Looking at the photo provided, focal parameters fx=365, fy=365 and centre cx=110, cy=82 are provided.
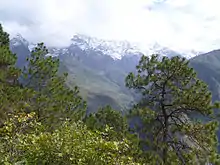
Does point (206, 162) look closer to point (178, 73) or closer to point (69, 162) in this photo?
point (178, 73)

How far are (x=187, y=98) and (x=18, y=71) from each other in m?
19.2

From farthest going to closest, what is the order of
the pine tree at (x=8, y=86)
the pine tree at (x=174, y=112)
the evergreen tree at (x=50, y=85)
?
the evergreen tree at (x=50, y=85) < the pine tree at (x=8, y=86) < the pine tree at (x=174, y=112)

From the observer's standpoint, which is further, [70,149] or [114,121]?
[114,121]

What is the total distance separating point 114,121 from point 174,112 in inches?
301

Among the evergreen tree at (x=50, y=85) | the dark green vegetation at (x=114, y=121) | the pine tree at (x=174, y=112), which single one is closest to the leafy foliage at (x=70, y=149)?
the dark green vegetation at (x=114, y=121)

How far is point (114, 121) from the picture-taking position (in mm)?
33156

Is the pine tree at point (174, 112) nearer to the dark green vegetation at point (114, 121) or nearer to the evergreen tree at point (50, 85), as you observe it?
the dark green vegetation at point (114, 121)

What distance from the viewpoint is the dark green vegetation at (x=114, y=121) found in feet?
46.1

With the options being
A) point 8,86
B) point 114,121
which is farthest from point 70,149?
point 8,86

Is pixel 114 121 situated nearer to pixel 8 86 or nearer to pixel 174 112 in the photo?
pixel 174 112

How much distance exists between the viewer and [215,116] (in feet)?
85.4

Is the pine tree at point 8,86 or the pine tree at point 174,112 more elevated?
the pine tree at point 8,86

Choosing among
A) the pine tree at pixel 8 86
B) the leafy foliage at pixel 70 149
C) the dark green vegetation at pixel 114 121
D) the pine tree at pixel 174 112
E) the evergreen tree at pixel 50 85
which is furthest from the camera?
the evergreen tree at pixel 50 85

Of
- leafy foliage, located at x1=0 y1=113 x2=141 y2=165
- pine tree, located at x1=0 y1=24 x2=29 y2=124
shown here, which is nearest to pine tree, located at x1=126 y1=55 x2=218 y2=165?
pine tree, located at x1=0 y1=24 x2=29 y2=124
